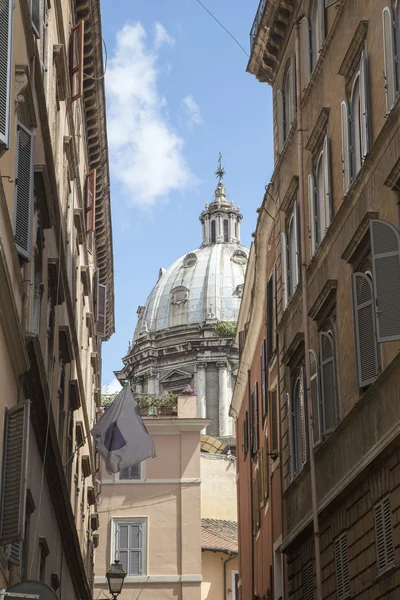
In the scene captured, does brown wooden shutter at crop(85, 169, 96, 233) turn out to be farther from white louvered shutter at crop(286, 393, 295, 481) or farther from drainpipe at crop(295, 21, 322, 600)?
white louvered shutter at crop(286, 393, 295, 481)

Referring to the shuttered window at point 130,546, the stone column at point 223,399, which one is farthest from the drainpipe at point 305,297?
the stone column at point 223,399

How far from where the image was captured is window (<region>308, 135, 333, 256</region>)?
1825cm

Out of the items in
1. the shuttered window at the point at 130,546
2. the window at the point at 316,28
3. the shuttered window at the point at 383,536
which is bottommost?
the shuttered window at the point at 383,536

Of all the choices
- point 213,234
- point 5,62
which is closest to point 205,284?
point 213,234

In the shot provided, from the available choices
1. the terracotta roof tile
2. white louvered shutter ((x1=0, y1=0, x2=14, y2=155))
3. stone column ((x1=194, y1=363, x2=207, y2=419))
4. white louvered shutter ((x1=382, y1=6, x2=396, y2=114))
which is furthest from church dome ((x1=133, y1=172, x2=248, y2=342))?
white louvered shutter ((x1=0, y1=0, x2=14, y2=155))

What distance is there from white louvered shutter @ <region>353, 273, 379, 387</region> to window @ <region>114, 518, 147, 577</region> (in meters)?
26.4

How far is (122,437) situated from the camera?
71.7ft

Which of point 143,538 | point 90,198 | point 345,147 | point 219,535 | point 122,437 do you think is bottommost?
point 122,437

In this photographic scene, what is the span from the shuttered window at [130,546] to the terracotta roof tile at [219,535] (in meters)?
6.59

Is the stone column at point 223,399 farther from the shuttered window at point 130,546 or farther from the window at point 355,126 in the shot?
the window at point 355,126

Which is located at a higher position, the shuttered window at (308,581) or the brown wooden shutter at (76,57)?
the brown wooden shutter at (76,57)

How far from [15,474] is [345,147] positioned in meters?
7.29

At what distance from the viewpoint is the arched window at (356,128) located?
16.6 metres

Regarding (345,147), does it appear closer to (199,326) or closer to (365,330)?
(365,330)
